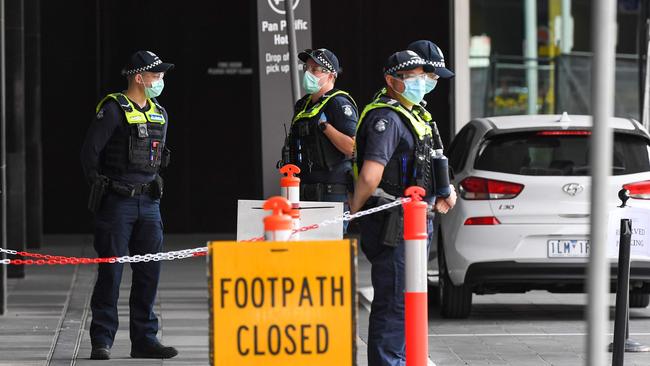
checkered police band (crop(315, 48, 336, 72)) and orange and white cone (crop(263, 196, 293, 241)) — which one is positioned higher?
checkered police band (crop(315, 48, 336, 72))

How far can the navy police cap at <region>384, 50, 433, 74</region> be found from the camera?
805 centimetres

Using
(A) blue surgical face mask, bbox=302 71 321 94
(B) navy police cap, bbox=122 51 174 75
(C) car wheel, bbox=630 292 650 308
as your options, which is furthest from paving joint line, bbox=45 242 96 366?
(C) car wheel, bbox=630 292 650 308

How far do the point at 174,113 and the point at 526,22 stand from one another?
15.5ft

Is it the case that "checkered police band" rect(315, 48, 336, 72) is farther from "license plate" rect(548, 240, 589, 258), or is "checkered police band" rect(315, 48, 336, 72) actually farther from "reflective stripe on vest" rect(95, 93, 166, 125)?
"license plate" rect(548, 240, 589, 258)

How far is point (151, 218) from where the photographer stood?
388 inches

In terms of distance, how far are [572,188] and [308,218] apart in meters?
3.51

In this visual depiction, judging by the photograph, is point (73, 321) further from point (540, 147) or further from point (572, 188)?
point (572, 188)

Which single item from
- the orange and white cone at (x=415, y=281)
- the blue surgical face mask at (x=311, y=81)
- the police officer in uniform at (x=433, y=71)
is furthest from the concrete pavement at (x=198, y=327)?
the orange and white cone at (x=415, y=281)

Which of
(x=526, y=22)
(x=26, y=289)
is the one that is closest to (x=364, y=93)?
(x=526, y=22)

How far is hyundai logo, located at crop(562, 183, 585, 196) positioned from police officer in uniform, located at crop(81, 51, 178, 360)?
10.9 ft

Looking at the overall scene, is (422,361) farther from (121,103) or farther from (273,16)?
(273,16)

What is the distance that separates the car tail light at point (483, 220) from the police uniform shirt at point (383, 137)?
12.5 ft

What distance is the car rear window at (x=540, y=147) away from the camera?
1177 centimetres

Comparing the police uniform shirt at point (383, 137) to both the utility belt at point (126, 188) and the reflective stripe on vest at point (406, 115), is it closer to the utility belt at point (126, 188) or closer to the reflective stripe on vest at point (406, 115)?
the reflective stripe on vest at point (406, 115)
